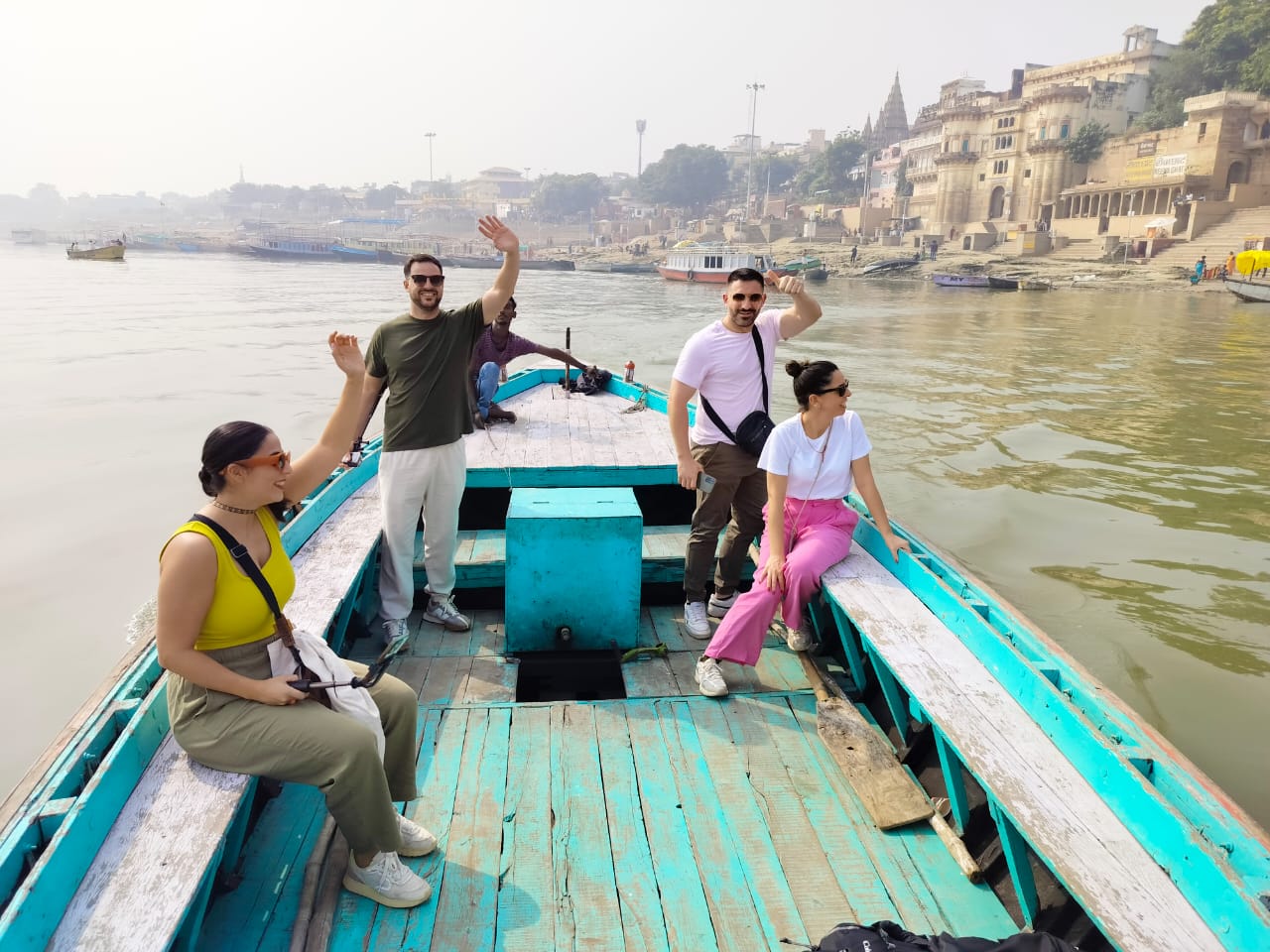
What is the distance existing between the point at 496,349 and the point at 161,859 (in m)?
5.26

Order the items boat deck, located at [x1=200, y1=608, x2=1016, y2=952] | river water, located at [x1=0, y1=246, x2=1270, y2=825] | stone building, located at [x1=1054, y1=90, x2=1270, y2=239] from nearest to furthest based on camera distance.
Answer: boat deck, located at [x1=200, y1=608, x2=1016, y2=952] → river water, located at [x1=0, y1=246, x2=1270, y2=825] → stone building, located at [x1=1054, y1=90, x2=1270, y2=239]

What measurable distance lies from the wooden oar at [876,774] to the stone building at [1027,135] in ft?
229

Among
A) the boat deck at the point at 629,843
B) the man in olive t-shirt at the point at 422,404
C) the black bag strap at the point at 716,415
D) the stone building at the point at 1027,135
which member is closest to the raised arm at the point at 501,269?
the man in olive t-shirt at the point at 422,404

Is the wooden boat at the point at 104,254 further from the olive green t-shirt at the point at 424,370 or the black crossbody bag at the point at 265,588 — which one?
the black crossbody bag at the point at 265,588

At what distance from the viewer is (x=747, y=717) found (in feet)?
12.3

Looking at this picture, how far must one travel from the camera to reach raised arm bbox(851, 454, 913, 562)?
4086 mm

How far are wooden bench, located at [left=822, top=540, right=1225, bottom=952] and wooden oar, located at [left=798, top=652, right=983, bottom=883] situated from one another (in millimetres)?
130

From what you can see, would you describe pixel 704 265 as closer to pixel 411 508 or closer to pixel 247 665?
pixel 411 508

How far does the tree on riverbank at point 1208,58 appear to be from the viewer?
62.6m

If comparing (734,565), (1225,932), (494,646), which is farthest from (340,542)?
(1225,932)

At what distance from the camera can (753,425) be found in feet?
13.9

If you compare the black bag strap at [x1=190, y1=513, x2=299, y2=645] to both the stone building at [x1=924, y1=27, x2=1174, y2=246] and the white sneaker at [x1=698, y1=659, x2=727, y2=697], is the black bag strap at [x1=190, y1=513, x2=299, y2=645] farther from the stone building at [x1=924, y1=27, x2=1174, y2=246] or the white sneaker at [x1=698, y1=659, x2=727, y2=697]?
the stone building at [x1=924, y1=27, x2=1174, y2=246]

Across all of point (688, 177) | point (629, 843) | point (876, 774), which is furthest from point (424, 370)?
point (688, 177)

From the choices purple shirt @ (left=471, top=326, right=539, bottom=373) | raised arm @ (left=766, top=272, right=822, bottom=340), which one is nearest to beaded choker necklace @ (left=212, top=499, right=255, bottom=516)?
raised arm @ (left=766, top=272, right=822, bottom=340)
